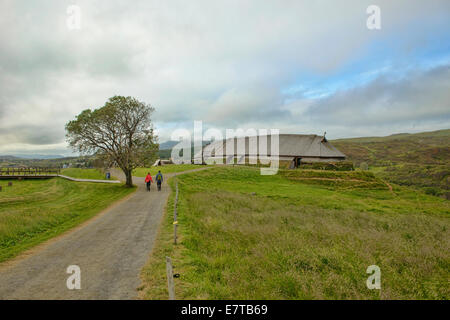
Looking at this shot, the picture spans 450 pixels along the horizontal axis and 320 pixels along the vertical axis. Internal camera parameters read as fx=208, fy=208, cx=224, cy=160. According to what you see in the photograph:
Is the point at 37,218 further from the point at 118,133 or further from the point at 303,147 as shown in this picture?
the point at 303,147

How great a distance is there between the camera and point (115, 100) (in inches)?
1166

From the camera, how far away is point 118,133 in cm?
3036

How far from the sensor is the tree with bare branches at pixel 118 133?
93.7 feet

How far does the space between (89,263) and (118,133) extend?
83.5 ft

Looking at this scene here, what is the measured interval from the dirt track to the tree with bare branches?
16.2 metres

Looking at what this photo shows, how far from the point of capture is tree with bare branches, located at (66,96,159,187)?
93.7 ft

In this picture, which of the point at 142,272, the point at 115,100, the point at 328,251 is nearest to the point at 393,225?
the point at 328,251

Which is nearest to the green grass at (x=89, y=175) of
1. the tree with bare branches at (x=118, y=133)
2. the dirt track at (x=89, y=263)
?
the tree with bare branches at (x=118, y=133)

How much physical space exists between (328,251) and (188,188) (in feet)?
80.0

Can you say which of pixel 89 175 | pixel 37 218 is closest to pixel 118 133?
pixel 37 218

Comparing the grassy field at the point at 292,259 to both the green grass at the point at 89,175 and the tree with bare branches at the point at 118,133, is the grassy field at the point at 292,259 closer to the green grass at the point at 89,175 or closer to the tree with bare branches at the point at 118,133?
the tree with bare branches at the point at 118,133

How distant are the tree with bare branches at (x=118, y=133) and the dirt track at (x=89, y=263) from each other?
16.2 meters

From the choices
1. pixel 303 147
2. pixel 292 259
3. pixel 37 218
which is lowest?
pixel 37 218
